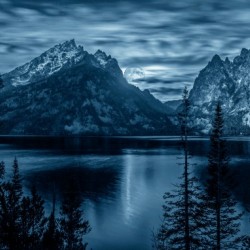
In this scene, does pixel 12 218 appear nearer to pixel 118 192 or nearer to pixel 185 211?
pixel 185 211

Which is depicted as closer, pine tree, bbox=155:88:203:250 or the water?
pine tree, bbox=155:88:203:250

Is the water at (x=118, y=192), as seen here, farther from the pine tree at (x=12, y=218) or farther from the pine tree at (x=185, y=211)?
the pine tree at (x=12, y=218)

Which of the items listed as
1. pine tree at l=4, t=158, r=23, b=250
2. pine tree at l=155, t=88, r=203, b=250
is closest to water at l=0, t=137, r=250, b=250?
pine tree at l=155, t=88, r=203, b=250

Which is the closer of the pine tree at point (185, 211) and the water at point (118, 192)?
the pine tree at point (185, 211)

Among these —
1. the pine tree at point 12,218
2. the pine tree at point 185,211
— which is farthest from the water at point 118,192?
the pine tree at point 12,218

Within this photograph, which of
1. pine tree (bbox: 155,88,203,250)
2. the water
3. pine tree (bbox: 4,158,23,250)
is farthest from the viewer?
the water

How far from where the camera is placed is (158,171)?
12394cm

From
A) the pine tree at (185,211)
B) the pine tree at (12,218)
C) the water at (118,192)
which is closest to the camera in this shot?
the pine tree at (12,218)

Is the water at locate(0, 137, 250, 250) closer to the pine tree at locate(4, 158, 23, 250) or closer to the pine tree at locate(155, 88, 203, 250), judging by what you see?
the pine tree at locate(155, 88, 203, 250)

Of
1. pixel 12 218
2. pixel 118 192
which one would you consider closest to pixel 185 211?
pixel 12 218

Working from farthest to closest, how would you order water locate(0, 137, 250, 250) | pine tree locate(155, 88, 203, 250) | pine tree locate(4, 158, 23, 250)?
water locate(0, 137, 250, 250)
pine tree locate(155, 88, 203, 250)
pine tree locate(4, 158, 23, 250)

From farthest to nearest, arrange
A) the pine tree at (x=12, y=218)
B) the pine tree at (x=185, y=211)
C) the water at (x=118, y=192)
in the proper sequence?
the water at (x=118, y=192) < the pine tree at (x=185, y=211) < the pine tree at (x=12, y=218)

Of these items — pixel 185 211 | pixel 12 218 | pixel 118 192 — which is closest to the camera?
pixel 12 218

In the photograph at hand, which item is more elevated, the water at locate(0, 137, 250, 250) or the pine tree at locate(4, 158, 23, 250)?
the pine tree at locate(4, 158, 23, 250)
